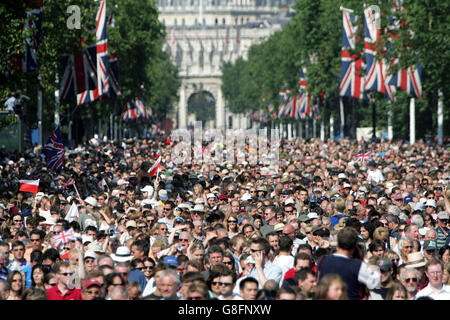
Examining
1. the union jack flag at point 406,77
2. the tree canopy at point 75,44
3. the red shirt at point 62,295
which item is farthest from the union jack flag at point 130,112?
the red shirt at point 62,295

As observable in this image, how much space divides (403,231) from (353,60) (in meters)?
42.0

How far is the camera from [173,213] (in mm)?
19688

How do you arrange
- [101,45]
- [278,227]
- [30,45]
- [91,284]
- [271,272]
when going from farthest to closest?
[101,45], [30,45], [278,227], [271,272], [91,284]

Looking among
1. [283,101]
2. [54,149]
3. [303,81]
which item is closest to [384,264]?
[54,149]

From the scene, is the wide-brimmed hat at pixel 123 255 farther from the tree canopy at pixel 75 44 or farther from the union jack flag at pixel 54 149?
the tree canopy at pixel 75 44

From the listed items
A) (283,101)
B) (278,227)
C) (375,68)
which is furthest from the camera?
(283,101)

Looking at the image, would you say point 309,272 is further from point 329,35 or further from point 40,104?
point 329,35

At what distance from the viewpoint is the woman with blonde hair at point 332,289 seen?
9.24 meters

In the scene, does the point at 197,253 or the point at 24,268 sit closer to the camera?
the point at 197,253

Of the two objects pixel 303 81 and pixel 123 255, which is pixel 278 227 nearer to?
→ pixel 123 255

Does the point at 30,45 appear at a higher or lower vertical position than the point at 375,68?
higher

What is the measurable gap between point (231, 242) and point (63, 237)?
94.1 inches

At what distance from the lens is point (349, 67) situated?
58094 mm

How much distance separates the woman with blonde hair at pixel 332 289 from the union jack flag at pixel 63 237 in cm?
748
